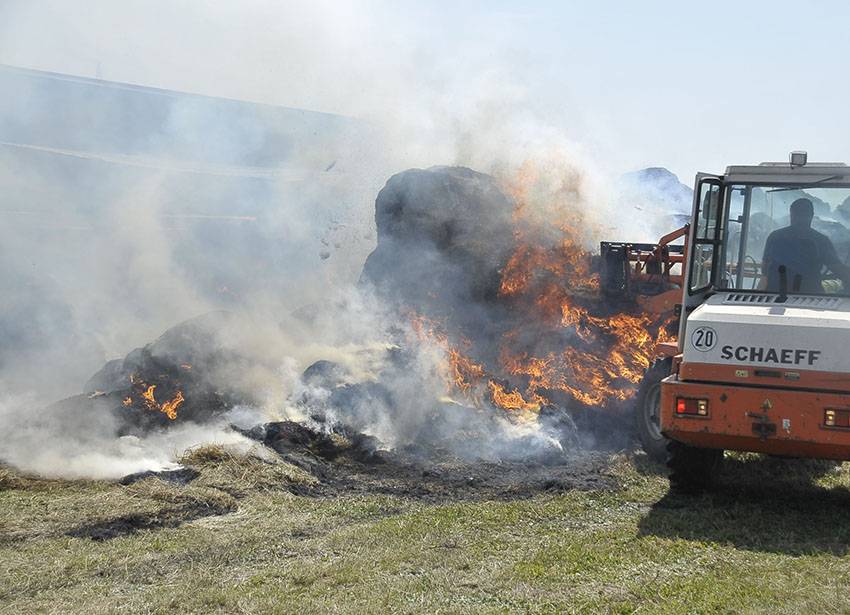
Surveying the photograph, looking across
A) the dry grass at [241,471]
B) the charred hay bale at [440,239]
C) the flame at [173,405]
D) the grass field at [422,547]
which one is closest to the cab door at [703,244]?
the grass field at [422,547]

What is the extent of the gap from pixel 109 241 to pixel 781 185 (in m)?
22.0

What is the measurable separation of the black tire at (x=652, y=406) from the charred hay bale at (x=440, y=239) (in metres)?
4.71

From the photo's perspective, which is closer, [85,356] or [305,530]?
[305,530]

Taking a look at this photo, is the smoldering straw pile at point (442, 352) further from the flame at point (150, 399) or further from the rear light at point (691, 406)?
the rear light at point (691, 406)

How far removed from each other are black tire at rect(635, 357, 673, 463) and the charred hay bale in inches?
185

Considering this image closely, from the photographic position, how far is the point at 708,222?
8.13m

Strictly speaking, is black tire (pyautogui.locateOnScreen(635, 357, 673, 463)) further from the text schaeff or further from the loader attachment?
the loader attachment

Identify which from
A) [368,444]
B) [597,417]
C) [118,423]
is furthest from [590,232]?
[118,423]

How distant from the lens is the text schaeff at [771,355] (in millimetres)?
7008

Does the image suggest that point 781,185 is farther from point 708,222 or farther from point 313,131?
point 313,131

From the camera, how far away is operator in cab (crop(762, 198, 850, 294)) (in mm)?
7777

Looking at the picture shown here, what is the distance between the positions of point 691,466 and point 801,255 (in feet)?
7.84

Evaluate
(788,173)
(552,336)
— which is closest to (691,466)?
(788,173)

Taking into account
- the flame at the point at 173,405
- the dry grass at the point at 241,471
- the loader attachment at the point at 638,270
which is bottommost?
the dry grass at the point at 241,471
